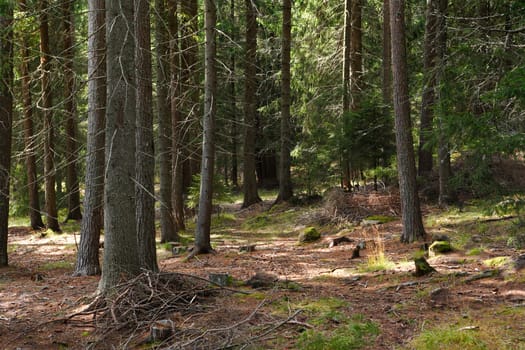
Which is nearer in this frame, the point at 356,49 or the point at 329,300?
the point at 329,300

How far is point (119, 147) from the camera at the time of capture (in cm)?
611

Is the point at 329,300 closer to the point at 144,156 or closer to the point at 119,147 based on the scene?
the point at 119,147

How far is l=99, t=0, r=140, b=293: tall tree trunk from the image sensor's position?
6.06 m

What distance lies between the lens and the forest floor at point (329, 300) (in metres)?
5.04

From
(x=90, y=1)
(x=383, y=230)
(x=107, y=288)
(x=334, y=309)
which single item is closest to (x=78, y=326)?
(x=107, y=288)

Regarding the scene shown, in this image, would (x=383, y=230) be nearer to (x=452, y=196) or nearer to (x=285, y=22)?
(x=452, y=196)

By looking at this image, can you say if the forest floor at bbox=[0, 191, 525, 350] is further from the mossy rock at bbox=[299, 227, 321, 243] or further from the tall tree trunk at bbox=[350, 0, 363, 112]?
the tall tree trunk at bbox=[350, 0, 363, 112]

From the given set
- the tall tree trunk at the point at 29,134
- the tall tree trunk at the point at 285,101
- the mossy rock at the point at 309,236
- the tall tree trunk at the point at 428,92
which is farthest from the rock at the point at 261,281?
the tall tree trunk at the point at 285,101

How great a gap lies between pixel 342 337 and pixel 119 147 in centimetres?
352

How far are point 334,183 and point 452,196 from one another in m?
5.00

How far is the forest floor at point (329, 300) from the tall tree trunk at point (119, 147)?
2.36ft

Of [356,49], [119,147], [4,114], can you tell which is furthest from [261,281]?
[356,49]

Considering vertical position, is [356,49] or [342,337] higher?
[356,49]

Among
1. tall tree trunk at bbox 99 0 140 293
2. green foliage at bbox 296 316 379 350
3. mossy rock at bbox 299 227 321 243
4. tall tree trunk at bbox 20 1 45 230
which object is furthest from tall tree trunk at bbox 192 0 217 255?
green foliage at bbox 296 316 379 350
